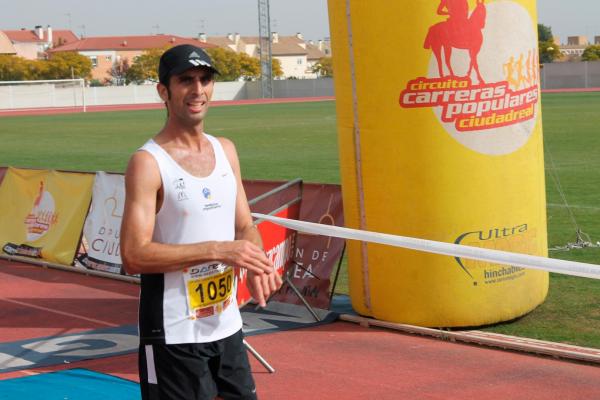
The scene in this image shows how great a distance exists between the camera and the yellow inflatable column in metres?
8.13

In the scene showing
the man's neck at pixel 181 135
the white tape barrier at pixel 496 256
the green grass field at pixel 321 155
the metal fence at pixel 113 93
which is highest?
the metal fence at pixel 113 93

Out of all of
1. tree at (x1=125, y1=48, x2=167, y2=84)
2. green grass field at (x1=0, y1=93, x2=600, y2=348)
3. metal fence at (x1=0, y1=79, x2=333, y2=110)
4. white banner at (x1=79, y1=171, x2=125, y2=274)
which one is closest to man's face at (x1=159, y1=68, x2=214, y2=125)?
green grass field at (x1=0, y1=93, x2=600, y2=348)

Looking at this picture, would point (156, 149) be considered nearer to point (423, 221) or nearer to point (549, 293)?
point (423, 221)

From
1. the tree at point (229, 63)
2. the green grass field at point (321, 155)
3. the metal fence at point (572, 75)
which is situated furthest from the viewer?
the tree at point (229, 63)

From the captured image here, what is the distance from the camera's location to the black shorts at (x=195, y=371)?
4129 mm

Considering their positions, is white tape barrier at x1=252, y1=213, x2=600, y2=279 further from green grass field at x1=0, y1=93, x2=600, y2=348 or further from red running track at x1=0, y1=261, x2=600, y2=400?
green grass field at x1=0, y1=93, x2=600, y2=348

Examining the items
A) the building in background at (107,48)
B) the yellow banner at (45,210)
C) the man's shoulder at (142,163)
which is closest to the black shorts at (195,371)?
the man's shoulder at (142,163)

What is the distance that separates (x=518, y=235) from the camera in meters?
8.54

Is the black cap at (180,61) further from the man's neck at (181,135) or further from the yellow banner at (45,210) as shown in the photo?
the yellow banner at (45,210)

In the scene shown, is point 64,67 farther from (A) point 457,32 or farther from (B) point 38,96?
(A) point 457,32

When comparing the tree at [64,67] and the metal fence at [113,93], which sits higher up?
the tree at [64,67]

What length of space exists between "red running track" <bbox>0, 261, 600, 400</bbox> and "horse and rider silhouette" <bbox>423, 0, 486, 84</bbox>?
2.13 metres

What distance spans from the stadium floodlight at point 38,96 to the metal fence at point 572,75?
110 ft

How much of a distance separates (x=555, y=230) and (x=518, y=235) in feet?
16.6
